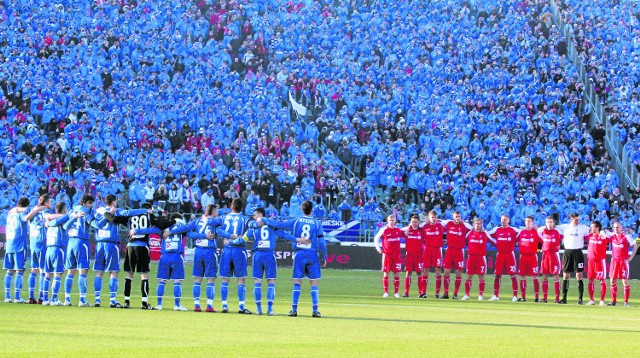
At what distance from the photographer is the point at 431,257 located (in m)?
29.4

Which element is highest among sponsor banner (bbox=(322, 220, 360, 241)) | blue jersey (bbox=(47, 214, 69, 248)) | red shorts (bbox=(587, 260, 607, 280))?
sponsor banner (bbox=(322, 220, 360, 241))

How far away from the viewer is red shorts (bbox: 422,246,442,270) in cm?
2941

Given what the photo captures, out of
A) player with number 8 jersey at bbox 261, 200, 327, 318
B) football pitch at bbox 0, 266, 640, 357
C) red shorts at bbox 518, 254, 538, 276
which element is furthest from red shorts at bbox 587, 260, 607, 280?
player with number 8 jersey at bbox 261, 200, 327, 318

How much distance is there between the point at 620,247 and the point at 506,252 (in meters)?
2.76

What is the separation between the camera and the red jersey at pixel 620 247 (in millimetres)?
27953

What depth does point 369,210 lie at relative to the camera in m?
42.3

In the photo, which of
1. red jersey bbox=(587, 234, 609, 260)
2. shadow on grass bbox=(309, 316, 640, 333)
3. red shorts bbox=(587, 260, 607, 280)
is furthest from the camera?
red jersey bbox=(587, 234, 609, 260)

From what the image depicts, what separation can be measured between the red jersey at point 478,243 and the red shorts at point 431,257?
806 millimetres

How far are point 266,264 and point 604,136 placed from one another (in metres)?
28.7

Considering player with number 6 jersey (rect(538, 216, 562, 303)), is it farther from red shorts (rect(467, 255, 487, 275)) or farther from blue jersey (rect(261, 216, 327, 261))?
blue jersey (rect(261, 216, 327, 261))

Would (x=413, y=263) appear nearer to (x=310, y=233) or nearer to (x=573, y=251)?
(x=573, y=251)

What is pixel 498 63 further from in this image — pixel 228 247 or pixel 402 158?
pixel 228 247

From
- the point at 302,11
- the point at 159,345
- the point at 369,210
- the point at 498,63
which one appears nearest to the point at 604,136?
the point at 498,63

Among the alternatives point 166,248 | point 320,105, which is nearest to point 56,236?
point 166,248
